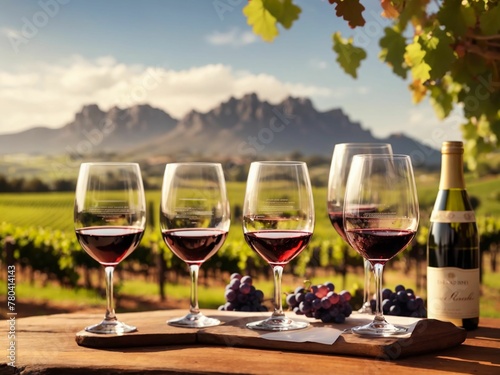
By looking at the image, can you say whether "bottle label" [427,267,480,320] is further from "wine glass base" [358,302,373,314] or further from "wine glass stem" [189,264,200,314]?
"wine glass stem" [189,264,200,314]

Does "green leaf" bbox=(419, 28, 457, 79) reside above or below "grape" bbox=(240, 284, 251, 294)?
above

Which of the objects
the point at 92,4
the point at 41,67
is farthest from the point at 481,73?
the point at 41,67

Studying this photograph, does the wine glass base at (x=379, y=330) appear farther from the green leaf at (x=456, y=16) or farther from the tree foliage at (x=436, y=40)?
the green leaf at (x=456, y=16)

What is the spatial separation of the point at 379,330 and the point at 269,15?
1145 mm

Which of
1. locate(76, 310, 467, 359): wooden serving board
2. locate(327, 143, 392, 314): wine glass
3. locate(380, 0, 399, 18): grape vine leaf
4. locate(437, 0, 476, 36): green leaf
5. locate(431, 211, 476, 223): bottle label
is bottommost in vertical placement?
locate(76, 310, 467, 359): wooden serving board

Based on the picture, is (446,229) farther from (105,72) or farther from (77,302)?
(105,72)

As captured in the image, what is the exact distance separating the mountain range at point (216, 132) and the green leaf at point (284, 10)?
81146 mm

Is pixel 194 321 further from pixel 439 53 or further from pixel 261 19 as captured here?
pixel 439 53

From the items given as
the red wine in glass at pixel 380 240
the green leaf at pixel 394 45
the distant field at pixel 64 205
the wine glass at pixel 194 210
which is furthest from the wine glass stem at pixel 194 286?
the distant field at pixel 64 205

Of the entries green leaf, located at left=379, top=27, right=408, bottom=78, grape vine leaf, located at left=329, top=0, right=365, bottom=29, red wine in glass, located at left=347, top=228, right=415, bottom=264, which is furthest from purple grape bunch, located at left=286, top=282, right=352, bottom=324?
green leaf, located at left=379, top=27, right=408, bottom=78

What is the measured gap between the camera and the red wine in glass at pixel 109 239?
1.87m

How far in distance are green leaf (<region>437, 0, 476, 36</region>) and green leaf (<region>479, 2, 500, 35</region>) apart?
0.36ft

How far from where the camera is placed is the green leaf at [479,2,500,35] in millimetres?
2546

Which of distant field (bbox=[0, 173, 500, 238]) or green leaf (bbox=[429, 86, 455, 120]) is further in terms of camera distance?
distant field (bbox=[0, 173, 500, 238])
